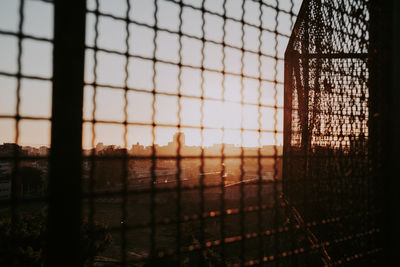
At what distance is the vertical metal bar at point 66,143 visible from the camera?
1247 mm

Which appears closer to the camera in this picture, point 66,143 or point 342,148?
point 66,143

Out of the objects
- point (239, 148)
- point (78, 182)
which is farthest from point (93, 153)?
point (239, 148)

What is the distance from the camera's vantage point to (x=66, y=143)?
1264 millimetres

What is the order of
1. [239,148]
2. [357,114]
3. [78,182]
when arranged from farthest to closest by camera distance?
[357,114]
[239,148]
[78,182]

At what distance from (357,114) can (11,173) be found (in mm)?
2576

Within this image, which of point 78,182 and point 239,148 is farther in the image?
point 239,148

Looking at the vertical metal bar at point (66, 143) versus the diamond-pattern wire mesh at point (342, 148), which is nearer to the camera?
the vertical metal bar at point (66, 143)

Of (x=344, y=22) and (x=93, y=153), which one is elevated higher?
(x=344, y=22)

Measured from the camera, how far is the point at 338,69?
2.79 meters

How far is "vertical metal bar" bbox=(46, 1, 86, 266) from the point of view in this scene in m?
1.25

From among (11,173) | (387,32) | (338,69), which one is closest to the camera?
(11,173)

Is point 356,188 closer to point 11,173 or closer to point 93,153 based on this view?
point 93,153

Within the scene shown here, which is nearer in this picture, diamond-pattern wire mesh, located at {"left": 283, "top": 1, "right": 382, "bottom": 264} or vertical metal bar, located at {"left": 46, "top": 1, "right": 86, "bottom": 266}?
vertical metal bar, located at {"left": 46, "top": 1, "right": 86, "bottom": 266}

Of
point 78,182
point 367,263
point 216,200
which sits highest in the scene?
point 78,182
